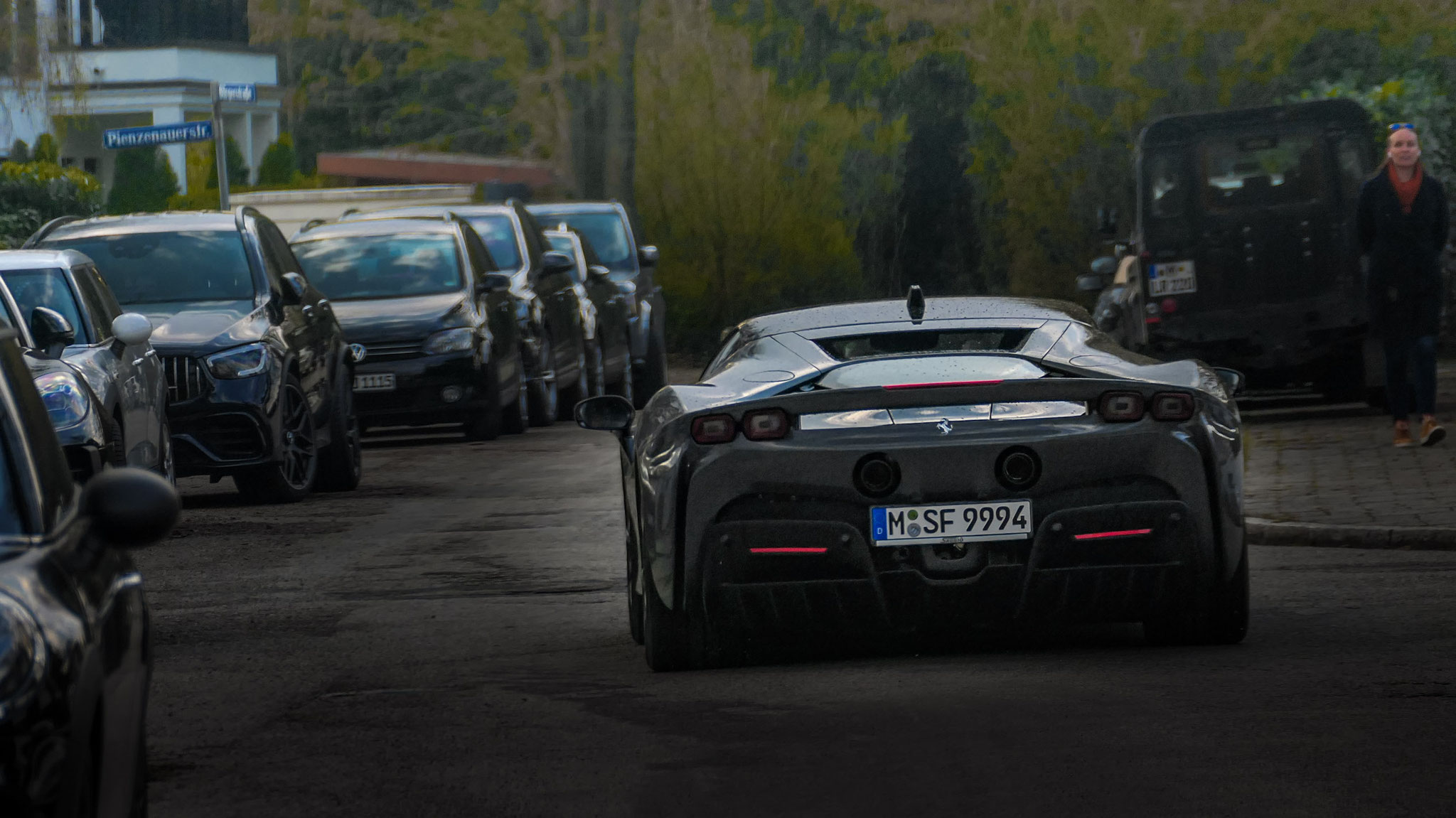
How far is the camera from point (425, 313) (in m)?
20.6

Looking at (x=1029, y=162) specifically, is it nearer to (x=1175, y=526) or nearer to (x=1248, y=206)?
(x=1248, y=206)

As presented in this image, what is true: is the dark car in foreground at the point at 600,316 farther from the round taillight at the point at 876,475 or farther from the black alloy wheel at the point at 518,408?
the round taillight at the point at 876,475

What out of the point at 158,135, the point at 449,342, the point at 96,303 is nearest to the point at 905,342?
the point at 96,303

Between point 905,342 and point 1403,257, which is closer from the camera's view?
point 905,342

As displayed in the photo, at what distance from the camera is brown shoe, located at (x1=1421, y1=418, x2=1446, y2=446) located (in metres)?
15.8

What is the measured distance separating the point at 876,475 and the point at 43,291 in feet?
22.9

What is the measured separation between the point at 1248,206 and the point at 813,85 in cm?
2990

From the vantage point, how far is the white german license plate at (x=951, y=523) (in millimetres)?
7906

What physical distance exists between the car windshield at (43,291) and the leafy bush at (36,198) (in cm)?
2213

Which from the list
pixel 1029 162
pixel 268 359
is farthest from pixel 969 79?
pixel 268 359

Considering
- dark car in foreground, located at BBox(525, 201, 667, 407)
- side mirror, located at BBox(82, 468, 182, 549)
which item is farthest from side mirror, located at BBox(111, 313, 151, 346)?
dark car in foreground, located at BBox(525, 201, 667, 407)

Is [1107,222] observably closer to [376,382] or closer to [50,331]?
[376,382]

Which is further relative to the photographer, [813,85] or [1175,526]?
[813,85]

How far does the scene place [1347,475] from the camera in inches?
578
